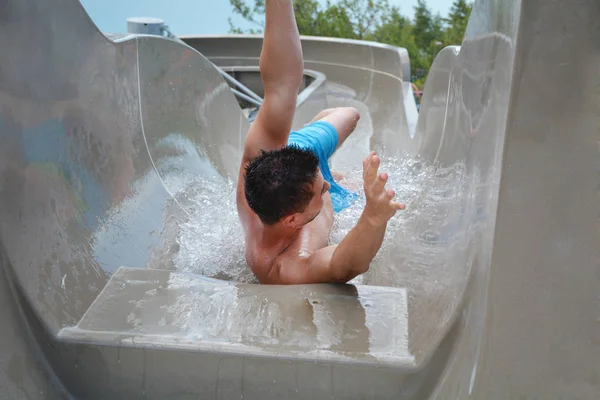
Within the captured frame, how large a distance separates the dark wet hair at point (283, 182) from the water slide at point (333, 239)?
0.22 m

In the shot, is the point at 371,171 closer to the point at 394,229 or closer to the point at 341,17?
the point at 394,229

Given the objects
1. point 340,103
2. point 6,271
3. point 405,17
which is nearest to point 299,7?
point 405,17

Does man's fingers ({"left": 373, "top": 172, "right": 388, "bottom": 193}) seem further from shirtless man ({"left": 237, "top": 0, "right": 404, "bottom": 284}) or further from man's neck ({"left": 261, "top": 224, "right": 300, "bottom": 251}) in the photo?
man's neck ({"left": 261, "top": 224, "right": 300, "bottom": 251})

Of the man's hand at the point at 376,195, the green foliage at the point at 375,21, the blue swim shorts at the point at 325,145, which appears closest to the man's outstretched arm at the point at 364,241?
the man's hand at the point at 376,195

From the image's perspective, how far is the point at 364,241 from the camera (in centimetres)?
134

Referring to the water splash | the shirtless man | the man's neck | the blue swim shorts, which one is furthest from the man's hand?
the blue swim shorts

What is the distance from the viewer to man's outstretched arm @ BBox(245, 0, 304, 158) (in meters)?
1.80

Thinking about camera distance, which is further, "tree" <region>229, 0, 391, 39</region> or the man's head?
"tree" <region>229, 0, 391, 39</region>

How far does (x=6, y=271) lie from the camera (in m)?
1.19

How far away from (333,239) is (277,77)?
489mm

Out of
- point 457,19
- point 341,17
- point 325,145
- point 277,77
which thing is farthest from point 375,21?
point 277,77

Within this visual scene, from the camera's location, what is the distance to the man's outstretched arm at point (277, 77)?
1804mm

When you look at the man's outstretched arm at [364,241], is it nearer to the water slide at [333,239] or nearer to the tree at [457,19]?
the water slide at [333,239]

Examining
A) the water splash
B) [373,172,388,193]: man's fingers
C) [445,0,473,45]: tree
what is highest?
[445,0,473,45]: tree
